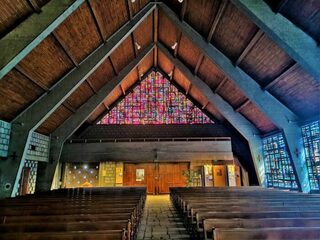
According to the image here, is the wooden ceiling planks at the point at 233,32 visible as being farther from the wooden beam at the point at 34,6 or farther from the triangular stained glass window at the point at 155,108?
the triangular stained glass window at the point at 155,108

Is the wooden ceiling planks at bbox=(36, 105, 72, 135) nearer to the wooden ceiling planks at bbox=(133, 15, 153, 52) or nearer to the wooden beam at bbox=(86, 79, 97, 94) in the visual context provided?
the wooden beam at bbox=(86, 79, 97, 94)

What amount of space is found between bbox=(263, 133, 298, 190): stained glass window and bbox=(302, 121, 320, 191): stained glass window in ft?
3.04

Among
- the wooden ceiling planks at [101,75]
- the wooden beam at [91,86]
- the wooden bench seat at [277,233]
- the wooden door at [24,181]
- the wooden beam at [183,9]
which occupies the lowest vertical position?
the wooden bench seat at [277,233]

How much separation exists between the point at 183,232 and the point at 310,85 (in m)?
6.78

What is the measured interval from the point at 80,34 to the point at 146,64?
777 centimetres

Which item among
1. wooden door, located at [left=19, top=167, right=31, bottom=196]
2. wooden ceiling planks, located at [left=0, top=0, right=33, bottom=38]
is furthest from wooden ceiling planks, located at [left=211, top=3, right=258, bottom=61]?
wooden door, located at [left=19, top=167, right=31, bottom=196]

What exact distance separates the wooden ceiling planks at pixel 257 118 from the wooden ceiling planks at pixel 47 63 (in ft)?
28.5

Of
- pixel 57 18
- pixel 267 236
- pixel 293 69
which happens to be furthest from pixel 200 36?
pixel 267 236

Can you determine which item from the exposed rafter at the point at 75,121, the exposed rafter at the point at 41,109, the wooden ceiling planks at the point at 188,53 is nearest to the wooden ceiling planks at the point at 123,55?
the exposed rafter at the point at 75,121

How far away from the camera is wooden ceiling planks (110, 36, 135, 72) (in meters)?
10.7

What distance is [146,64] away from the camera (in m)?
15.4

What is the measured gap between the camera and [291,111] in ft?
33.0

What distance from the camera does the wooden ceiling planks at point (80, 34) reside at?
7207mm

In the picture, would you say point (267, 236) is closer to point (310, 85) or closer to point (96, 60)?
point (310, 85)
